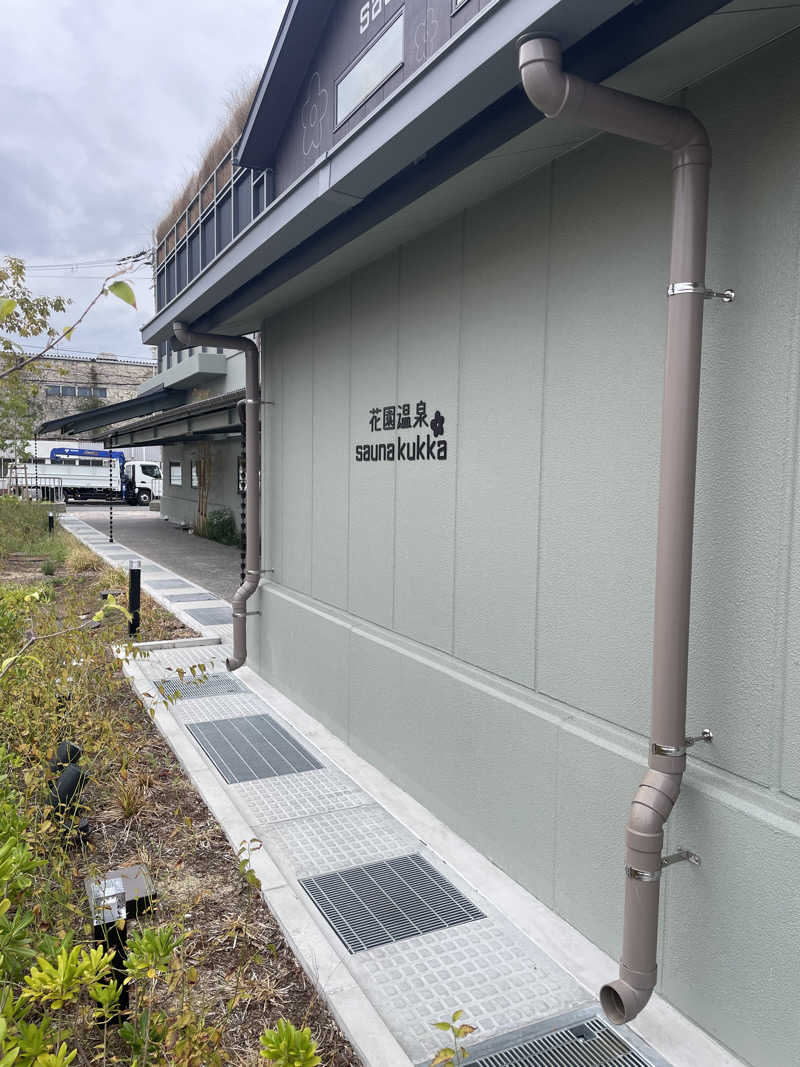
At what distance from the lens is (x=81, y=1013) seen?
240 centimetres

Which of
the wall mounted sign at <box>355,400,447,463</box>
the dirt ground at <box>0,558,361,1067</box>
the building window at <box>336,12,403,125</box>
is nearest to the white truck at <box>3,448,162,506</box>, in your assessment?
the dirt ground at <box>0,558,361,1067</box>

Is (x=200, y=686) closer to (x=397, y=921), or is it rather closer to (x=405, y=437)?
(x=405, y=437)

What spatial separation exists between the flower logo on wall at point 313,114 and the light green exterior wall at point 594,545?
0.85 m

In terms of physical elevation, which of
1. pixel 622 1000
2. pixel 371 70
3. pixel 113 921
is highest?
pixel 371 70

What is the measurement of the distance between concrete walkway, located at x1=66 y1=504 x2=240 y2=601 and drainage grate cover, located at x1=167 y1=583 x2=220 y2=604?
8.1 inches

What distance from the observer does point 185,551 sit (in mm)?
18375

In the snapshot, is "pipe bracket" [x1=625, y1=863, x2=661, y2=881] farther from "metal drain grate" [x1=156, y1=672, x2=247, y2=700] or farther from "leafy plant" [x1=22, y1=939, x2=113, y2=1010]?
"metal drain grate" [x1=156, y1=672, x2=247, y2=700]

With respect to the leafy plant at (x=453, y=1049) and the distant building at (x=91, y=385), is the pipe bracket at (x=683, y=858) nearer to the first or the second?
the leafy plant at (x=453, y=1049)

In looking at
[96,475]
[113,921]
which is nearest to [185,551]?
[113,921]

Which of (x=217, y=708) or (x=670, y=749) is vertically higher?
(x=670, y=749)

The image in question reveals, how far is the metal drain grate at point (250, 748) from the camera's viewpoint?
5027mm

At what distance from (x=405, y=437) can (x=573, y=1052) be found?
318 centimetres

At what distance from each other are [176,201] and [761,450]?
1915 cm

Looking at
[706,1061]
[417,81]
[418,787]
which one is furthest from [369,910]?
[417,81]
